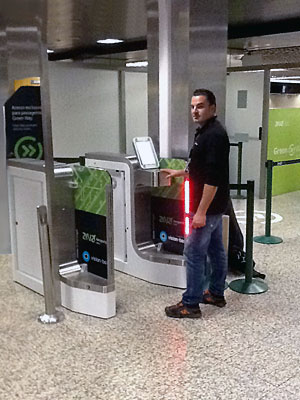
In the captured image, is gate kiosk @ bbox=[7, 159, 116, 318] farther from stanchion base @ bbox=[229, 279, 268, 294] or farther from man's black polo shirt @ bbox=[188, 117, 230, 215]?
stanchion base @ bbox=[229, 279, 268, 294]

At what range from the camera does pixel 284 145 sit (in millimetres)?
7914

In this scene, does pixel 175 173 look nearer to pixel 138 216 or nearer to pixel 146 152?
pixel 146 152

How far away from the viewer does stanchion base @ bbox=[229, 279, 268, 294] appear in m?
3.93

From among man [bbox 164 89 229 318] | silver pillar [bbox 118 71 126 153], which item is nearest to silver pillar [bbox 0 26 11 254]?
man [bbox 164 89 229 318]

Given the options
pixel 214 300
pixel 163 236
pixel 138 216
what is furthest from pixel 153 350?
pixel 138 216

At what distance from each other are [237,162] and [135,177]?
4.16 meters

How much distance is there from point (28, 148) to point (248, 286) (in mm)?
2101

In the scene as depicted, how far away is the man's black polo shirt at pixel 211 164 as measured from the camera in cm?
314

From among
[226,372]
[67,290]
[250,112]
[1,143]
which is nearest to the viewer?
[226,372]

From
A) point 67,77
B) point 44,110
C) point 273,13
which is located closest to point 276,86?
point 273,13

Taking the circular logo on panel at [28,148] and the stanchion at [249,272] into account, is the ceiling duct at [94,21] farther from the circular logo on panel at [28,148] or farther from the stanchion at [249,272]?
the stanchion at [249,272]

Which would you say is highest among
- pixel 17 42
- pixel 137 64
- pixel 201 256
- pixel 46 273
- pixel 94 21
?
pixel 94 21

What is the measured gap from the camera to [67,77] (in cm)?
847

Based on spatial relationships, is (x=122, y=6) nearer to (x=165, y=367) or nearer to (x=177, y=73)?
(x=177, y=73)
